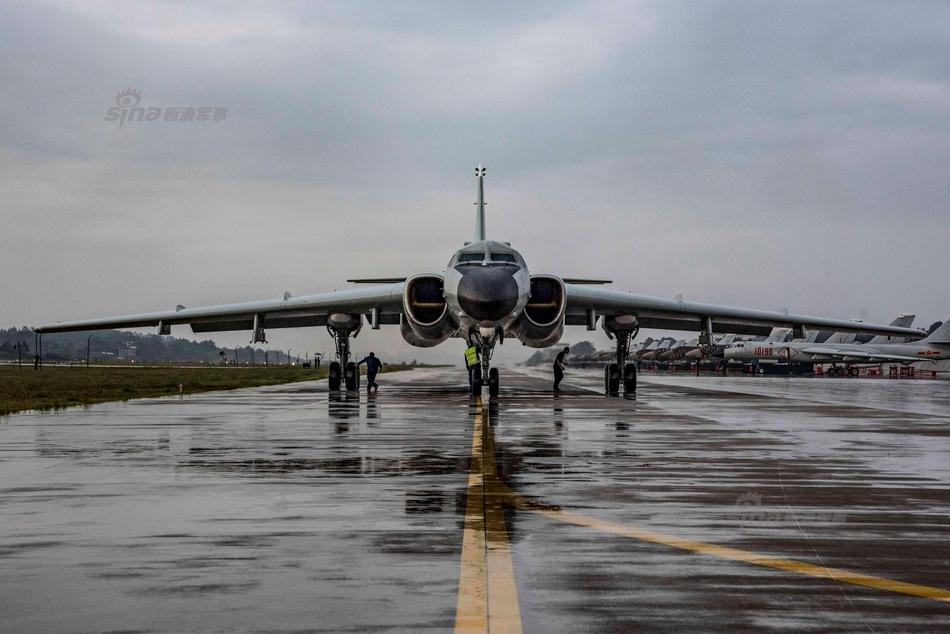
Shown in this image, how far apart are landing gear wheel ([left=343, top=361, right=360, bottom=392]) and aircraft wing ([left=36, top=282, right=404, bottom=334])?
5.48 ft

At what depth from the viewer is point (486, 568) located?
5.98 meters

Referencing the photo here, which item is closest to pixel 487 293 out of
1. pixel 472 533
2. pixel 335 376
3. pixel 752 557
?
pixel 335 376

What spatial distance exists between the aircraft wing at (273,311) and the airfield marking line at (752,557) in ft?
72.5

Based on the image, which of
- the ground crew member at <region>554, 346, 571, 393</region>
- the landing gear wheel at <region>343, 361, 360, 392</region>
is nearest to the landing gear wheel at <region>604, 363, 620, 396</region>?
the ground crew member at <region>554, 346, 571, 393</region>

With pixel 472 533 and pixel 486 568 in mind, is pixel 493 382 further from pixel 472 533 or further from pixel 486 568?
pixel 486 568

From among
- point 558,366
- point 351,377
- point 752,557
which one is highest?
point 558,366

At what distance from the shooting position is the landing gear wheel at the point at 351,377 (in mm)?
32944

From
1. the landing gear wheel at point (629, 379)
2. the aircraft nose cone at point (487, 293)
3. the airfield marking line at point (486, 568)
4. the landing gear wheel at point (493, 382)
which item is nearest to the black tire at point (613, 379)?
the landing gear wheel at point (629, 379)

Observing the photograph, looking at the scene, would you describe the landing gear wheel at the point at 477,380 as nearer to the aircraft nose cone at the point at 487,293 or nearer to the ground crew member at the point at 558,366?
the aircraft nose cone at the point at 487,293

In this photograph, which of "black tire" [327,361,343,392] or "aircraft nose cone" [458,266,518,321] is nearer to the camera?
"aircraft nose cone" [458,266,518,321]

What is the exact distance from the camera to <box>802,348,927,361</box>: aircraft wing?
2859 inches

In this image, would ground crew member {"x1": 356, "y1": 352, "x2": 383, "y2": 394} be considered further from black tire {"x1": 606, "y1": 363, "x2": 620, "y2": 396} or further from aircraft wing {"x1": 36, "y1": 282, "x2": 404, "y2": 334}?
black tire {"x1": 606, "y1": 363, "x2": 620, "y2": 396}

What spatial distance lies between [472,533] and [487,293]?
18.2 m

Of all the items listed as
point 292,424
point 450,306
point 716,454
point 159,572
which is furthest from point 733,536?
point 450,306
